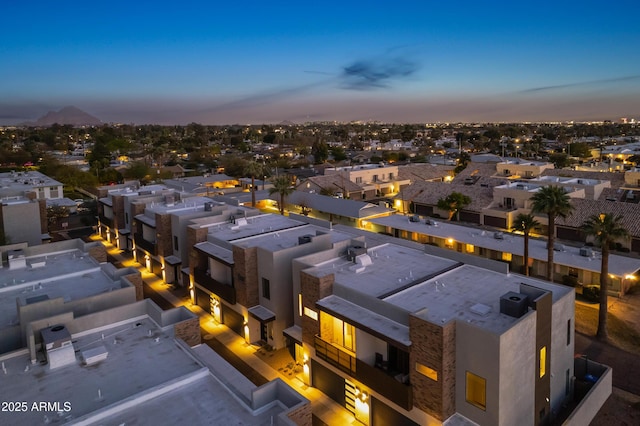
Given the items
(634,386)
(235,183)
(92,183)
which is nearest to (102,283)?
(634,386)

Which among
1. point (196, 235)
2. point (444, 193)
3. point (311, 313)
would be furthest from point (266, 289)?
point (444, 193)

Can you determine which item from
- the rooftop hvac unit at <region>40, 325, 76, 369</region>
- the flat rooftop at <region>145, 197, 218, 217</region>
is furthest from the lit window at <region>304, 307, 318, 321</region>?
the flat rooftop at <region>145, 197, 218, 217</region>

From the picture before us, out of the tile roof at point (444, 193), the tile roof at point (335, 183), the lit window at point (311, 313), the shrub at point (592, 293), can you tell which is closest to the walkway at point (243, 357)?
the lit window at point (311, 313)

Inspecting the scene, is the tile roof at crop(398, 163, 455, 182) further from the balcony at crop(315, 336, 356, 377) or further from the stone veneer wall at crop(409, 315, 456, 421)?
the stone veneer wall at crop(409, 315, 456, 421)

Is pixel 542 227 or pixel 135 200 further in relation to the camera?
pixel 542 227

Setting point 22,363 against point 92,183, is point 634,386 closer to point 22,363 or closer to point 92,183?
point 22,363

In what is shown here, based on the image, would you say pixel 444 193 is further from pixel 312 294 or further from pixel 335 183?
pixel 312 294

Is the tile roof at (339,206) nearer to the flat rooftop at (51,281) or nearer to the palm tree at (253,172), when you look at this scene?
the palm tree at (253,172)
